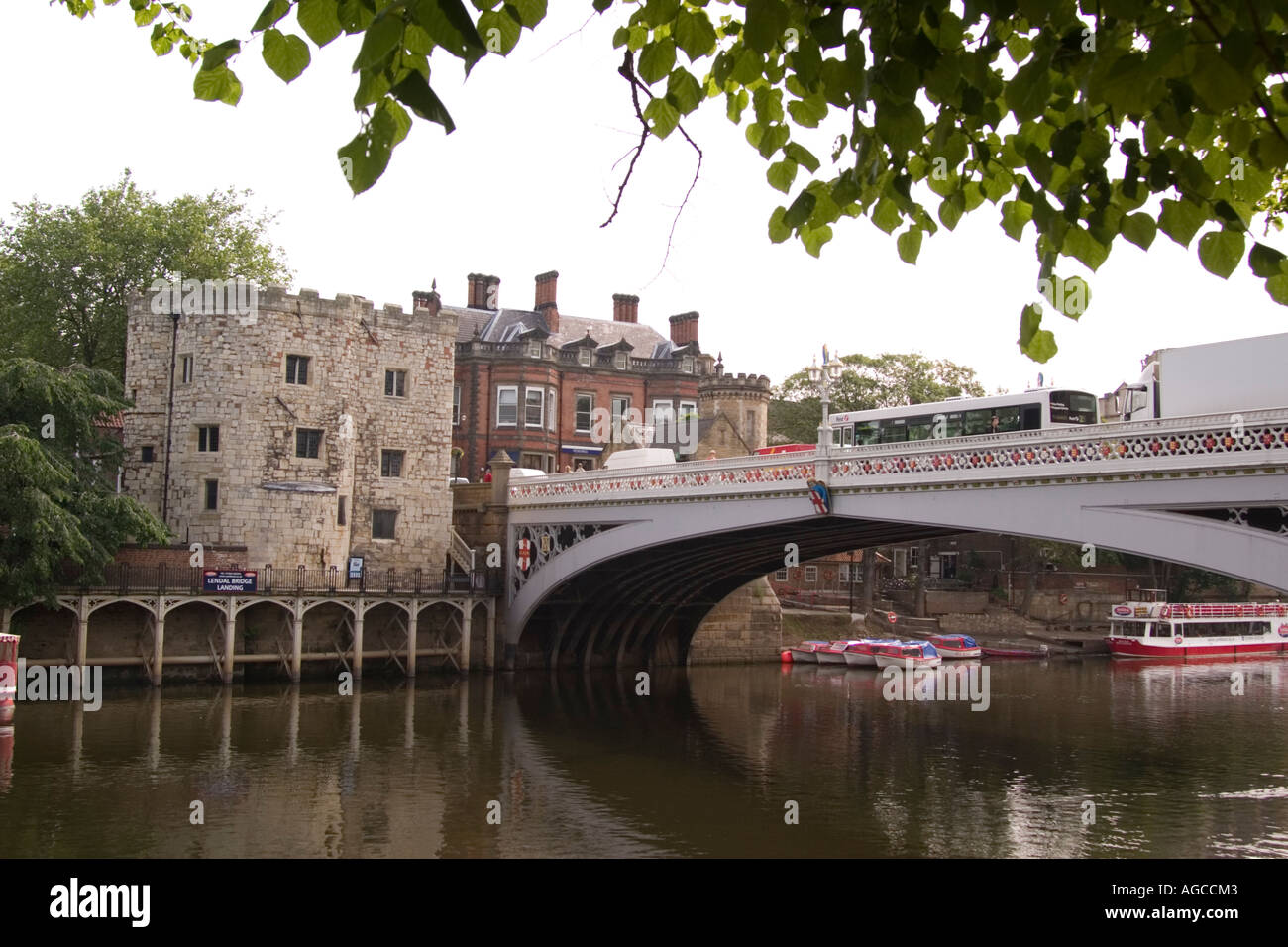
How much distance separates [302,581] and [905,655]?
25267 mm

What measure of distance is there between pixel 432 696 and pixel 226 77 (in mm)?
32514

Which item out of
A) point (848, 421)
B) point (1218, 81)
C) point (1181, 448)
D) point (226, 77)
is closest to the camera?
point (1218, 81)

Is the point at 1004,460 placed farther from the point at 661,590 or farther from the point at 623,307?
the point at 623,307

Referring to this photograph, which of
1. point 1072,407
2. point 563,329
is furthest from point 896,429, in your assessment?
point 563,329

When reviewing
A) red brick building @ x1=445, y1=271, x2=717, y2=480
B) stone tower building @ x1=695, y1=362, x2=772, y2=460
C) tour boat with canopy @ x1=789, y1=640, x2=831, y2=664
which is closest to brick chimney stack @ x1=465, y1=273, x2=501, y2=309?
red brick building @ x1=445, y1=271, x2=717, y2=480

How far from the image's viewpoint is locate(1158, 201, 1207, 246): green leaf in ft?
16.9

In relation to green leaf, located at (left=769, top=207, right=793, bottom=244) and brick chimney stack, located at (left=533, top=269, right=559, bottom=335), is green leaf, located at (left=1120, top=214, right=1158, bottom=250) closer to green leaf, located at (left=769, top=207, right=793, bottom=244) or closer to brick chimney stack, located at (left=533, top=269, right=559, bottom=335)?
green leaf, located at (left=769, top=207, right=793, bottom=244)

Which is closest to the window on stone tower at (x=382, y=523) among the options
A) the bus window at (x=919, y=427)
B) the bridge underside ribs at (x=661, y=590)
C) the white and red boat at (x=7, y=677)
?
the bridge underside ribs at (x=661, y=590)

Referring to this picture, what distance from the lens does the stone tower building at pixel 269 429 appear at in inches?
1532

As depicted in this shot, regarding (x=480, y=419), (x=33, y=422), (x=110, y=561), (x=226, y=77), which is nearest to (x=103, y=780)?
(x=110, y=561)

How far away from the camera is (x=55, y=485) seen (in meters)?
32.3

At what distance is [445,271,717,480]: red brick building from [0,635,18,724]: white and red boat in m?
26.8
